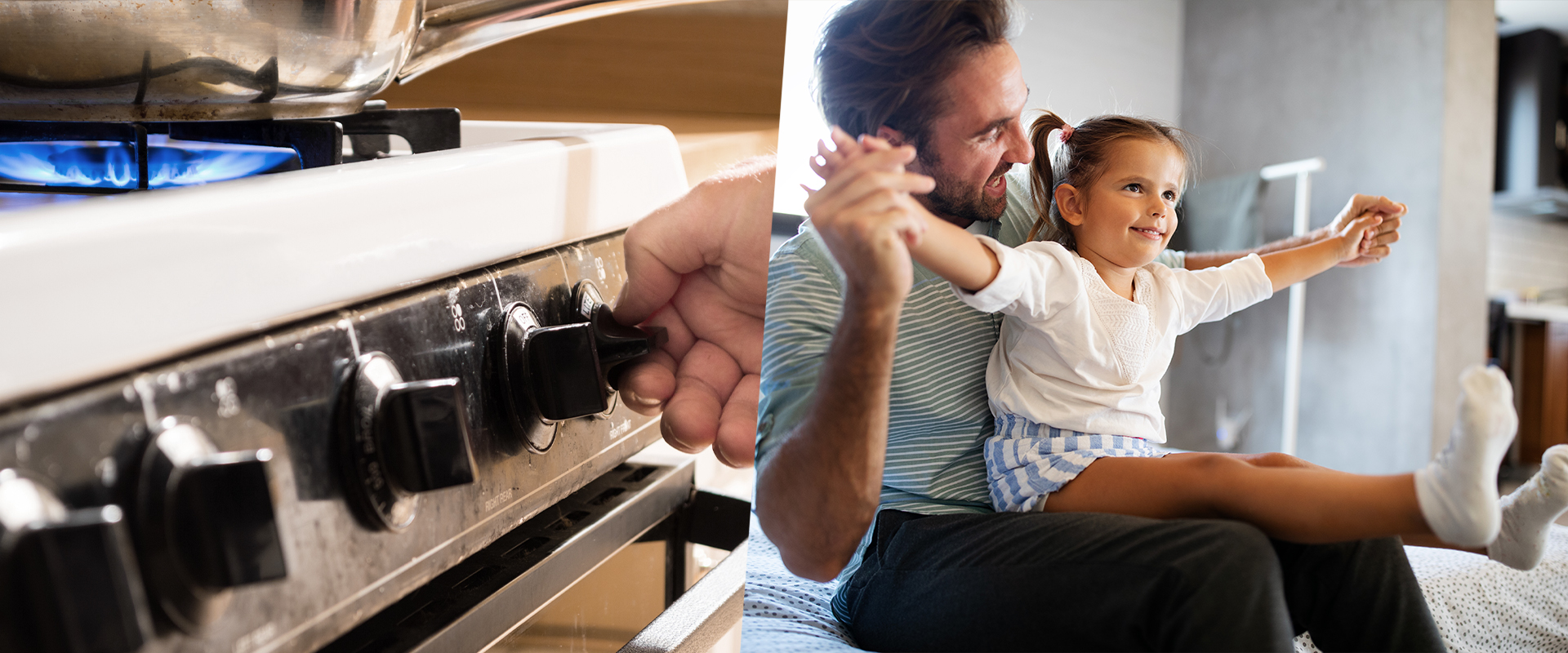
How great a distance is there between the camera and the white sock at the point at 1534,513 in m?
0.25

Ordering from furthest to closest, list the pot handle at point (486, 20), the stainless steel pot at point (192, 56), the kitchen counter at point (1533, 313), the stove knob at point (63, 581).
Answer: the pot handle at point (486, 20), the stainless steel pot at point (192, 56), the kitchen counter at point (1533, 313), the stove knob at point (63, 581)

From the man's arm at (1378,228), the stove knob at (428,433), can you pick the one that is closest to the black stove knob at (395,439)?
the stove knob at (428,433)

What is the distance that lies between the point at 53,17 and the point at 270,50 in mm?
87

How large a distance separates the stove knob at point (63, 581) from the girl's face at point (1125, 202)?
245mm

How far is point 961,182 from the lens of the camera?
266 mm

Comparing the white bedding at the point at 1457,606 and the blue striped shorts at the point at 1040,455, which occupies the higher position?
the blue striped shorts at the point at 1040,455

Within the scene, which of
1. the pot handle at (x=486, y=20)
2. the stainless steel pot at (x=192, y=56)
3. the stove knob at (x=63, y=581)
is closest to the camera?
the stove knob at (x=63, y=581)

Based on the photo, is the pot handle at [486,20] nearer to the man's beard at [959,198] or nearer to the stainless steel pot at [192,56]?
the stainless steel pot at [192,56]

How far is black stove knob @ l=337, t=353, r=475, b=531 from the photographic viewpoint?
26 centimetres

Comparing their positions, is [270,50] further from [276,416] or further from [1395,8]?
[1395,8]

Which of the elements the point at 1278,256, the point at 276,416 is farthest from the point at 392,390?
the point at 1278,256

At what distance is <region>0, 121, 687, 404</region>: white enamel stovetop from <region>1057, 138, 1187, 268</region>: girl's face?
22cm

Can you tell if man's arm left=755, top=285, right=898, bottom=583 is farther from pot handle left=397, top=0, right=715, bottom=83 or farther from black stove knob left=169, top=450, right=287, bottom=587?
pot handle left=397, top=0, right=715, bottom=83

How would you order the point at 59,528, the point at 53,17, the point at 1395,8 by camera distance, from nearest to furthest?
the point at 59,528, the point at 1395,8, the point at 53,17
